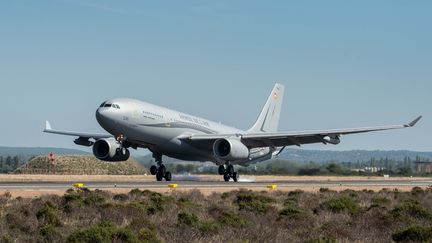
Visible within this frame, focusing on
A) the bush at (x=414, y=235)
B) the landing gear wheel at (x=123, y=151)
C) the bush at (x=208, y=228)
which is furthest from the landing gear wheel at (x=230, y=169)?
the bush at (x=414, y=235)

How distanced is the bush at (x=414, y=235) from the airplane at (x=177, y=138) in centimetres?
3375

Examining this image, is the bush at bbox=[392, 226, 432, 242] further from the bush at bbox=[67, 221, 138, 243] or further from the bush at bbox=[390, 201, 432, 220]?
the bush at bbox=[67, 221, 138, 243]

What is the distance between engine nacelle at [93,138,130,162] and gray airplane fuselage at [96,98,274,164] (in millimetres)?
1226

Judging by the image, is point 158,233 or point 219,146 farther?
point 219,146

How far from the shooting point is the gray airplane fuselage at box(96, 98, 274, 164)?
54.2 metres

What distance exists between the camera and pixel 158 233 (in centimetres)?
2228

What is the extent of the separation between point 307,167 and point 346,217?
52.0 meters

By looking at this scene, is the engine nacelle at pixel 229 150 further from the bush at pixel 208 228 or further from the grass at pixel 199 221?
the bush at pixel 208 228

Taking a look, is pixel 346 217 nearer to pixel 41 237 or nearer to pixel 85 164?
pixel 41 237

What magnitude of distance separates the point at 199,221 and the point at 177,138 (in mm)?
34308

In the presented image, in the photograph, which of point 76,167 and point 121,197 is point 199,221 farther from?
point 76,167

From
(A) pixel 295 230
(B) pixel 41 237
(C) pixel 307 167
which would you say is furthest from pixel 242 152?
(B) pixel 41 237

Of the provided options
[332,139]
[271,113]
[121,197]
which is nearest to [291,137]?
[332,139]

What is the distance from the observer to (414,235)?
2203 cm
